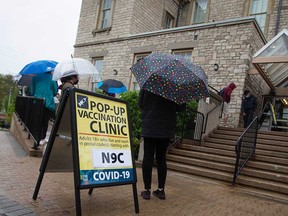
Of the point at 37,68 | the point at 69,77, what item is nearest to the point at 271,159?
the point at 69,77

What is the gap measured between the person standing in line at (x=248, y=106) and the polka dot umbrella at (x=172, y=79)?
24.6 ft

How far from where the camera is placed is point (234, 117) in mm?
10703

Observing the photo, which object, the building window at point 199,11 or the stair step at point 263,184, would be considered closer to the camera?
the stair step at point 263,184

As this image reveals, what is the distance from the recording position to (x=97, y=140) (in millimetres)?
3086

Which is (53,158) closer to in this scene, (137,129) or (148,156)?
(148,156)

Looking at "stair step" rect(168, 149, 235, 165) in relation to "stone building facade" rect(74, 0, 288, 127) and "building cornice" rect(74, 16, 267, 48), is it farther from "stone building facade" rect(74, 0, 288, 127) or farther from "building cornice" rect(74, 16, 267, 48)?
"building cornice" rect(74, 16, 267, 48)

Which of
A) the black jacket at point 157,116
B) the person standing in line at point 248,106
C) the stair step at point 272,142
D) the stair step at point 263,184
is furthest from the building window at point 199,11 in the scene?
the black jacket at point 157,116

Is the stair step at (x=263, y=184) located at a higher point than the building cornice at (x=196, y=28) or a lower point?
lower

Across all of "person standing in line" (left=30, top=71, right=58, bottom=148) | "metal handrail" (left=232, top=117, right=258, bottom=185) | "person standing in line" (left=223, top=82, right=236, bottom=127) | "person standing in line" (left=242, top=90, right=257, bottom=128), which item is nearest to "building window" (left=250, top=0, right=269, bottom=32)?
"person standing in line" (left=242, top=90, right=257, bottom=128)

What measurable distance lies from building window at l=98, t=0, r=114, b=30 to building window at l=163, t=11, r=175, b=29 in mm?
3557

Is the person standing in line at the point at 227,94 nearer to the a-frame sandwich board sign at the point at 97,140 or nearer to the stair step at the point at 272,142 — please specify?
the stair step at the point at 272,142

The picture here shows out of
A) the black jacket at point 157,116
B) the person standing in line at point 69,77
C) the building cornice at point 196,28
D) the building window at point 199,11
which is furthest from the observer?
A: the building window at point 199,11

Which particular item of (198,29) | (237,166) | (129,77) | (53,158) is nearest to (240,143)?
(237,166)

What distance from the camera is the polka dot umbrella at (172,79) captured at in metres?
3.51
